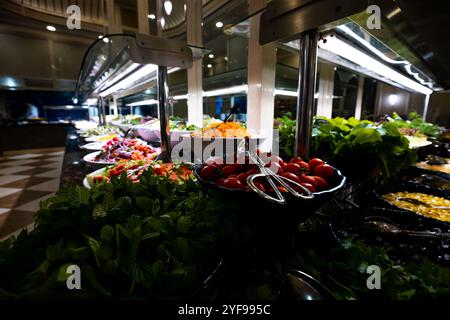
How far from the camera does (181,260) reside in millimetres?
464

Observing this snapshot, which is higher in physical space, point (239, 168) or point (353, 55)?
point (353, 55)

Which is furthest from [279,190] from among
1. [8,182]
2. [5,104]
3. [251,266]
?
[5,104]

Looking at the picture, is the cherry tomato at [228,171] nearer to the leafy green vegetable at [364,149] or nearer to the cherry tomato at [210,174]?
the cherry tomato at [210,174]

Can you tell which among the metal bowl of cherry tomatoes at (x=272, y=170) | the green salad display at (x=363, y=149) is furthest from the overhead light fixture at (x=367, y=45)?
the metal bowl of cherry tomatoes at (x=272, y=170)

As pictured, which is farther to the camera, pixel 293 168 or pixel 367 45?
pixel 367 45

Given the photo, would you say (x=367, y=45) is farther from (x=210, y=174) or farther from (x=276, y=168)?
(x=210, y=174)

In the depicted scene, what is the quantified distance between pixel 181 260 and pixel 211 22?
3614 millimetres

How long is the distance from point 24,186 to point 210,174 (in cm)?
480

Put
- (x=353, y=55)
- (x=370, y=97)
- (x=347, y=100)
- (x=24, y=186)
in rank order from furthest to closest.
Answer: (x=370, y=97)
(x=347, y=100)
(x=24, y=186)
(x=353, y=55)

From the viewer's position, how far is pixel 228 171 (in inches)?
23.7

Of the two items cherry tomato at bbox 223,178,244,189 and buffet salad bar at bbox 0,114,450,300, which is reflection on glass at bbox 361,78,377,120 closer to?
buffet salad bar at bbox 0,114,450,300

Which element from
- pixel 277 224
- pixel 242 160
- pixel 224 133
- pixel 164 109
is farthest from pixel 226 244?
pixel 224 133

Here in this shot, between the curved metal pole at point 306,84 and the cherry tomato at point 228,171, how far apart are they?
0.95ft

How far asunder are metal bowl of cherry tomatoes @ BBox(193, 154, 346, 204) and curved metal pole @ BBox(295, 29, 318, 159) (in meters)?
0.14
